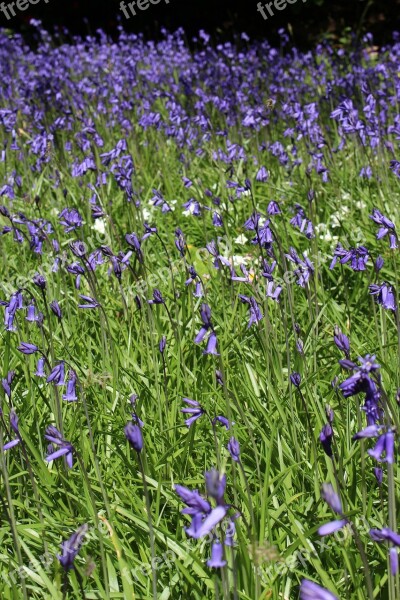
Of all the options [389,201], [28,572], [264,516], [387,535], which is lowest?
[389,201]

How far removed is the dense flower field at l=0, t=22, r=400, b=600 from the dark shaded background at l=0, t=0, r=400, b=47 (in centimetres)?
675

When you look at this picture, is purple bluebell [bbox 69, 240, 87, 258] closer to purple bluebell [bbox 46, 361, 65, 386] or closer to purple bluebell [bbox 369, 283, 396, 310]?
purple bluebell [bbox 46, 361, 65, 386]

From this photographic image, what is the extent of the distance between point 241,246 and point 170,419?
5.80 ft

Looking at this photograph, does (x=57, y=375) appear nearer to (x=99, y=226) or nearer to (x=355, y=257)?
(x=355, y=257)

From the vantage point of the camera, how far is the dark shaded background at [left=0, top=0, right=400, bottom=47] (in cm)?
1153

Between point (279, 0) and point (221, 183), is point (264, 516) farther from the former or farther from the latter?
point (279, 0)

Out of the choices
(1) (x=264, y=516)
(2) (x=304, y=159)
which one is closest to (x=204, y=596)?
(1) (x=264, y=516)

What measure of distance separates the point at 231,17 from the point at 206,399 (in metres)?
9.33

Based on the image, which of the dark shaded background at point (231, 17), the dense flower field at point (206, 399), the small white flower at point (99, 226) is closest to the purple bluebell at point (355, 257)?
the dense flower field at point (206, 399)

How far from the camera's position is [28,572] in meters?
2.14

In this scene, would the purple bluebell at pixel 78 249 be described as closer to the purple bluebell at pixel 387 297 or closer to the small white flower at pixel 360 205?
the purple bluebell at pixel 387 297

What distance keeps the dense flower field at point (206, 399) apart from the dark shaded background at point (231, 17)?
6.75 meters

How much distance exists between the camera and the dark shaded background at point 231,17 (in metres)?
11.5

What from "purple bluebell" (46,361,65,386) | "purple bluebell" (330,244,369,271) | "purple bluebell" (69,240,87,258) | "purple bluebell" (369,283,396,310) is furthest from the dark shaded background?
"purple bluebell" (46,361,65,386)
